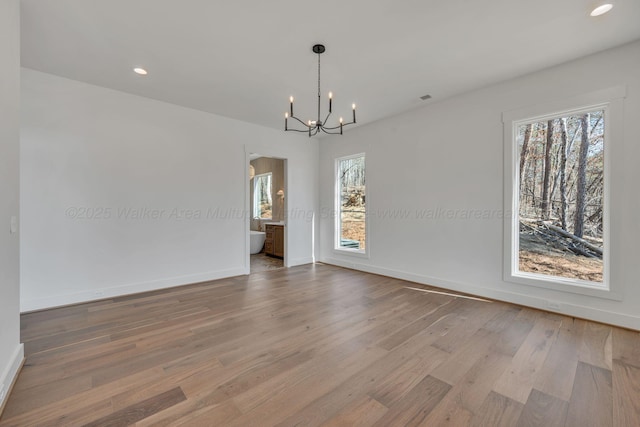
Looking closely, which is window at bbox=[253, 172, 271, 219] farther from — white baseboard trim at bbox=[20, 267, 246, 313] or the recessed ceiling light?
the recessed ceiling light

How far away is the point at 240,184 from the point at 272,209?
10.7 ft

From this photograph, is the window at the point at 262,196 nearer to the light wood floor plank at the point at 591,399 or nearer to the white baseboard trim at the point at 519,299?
the white baseboard trim at the point at 519,299

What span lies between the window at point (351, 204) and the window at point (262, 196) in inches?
123

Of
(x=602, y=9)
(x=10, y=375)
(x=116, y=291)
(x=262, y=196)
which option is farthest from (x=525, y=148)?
(x=262, y=196)

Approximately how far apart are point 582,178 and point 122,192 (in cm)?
582

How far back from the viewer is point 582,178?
3096 millimetres

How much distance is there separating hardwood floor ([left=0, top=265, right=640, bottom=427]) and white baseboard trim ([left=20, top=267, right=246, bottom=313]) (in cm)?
15

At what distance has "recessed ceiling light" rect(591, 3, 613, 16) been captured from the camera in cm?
222

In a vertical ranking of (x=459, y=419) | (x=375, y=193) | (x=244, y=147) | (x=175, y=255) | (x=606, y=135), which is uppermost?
(x=244, y=147)

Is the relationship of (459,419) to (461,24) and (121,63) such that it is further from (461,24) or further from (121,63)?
(121,63)

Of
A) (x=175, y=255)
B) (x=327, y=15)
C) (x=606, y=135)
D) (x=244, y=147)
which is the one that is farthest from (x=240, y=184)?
(x=606, y=135)

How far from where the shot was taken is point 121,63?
3.04 meters

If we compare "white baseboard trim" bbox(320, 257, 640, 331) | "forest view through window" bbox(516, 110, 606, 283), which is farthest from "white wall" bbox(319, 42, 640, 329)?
"forest view through window" bbox(516, 110, 606, 283)

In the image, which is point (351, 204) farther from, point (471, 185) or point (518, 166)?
point (518, 166)
